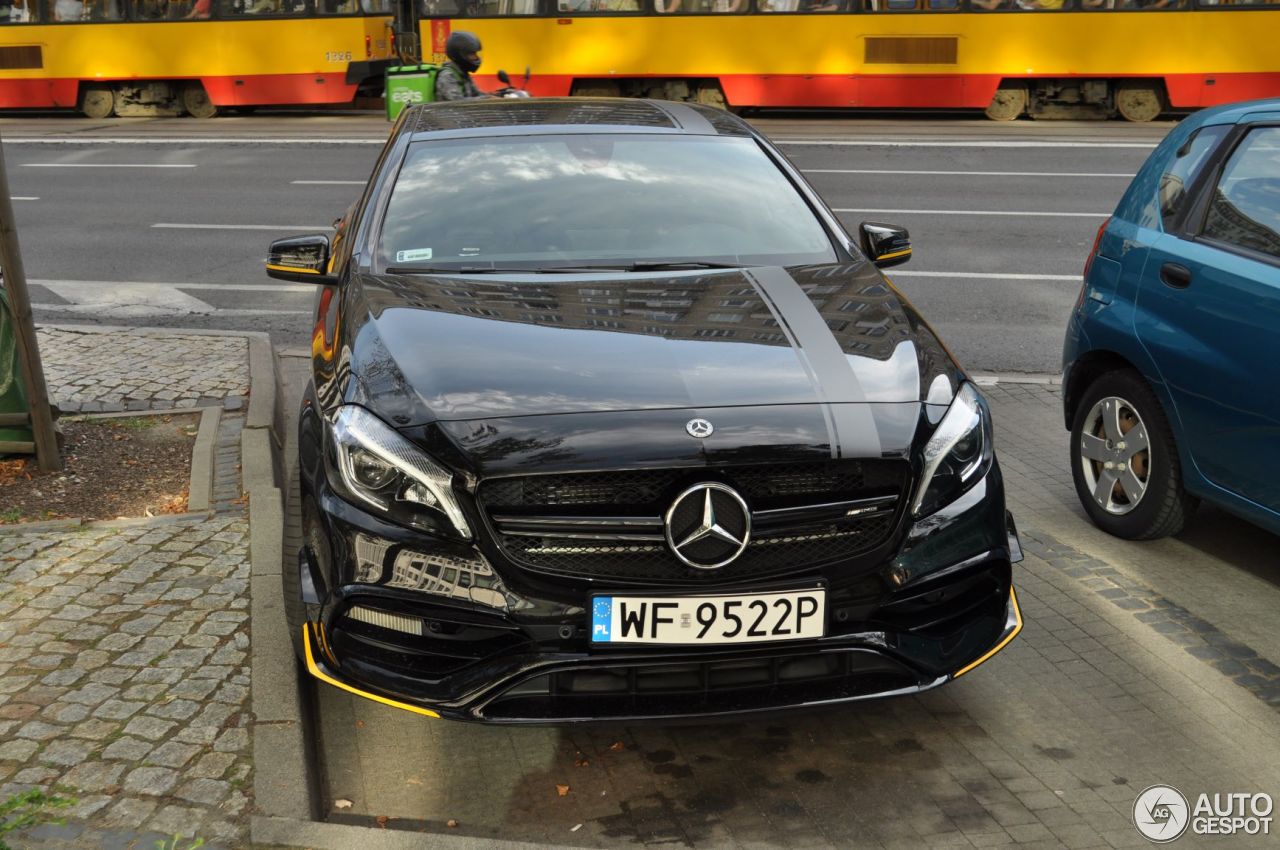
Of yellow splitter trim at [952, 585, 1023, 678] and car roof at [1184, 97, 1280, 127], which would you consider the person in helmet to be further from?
yellow splitter trim at [952, 585, 1023, 678]

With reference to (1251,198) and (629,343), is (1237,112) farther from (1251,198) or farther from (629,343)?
(629,343)

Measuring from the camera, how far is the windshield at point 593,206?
4.76m

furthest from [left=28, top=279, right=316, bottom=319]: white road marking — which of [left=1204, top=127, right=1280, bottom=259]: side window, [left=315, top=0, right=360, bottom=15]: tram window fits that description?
[left=315, top=0, right=360, bottom=15]: tram window

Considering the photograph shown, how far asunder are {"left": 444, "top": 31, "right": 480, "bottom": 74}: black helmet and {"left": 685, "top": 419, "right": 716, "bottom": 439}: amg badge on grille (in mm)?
7631

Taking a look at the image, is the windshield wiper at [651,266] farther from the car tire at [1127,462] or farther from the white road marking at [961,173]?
the white road marking at [961,173]

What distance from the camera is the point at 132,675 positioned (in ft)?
14.0

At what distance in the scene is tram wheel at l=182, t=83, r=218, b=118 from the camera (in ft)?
81.5

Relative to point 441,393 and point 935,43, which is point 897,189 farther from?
point 441,393

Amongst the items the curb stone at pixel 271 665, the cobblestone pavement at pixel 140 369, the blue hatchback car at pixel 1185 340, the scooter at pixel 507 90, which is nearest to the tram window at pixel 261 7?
the scooter at pixel 507 90

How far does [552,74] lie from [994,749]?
1941cm

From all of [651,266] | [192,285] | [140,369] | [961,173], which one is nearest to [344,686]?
[651,266]

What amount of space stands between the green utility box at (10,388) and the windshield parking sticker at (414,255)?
92.0 inches

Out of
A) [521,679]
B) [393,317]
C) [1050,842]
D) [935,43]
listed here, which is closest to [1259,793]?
[1050,842]

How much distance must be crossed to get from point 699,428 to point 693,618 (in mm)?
461
